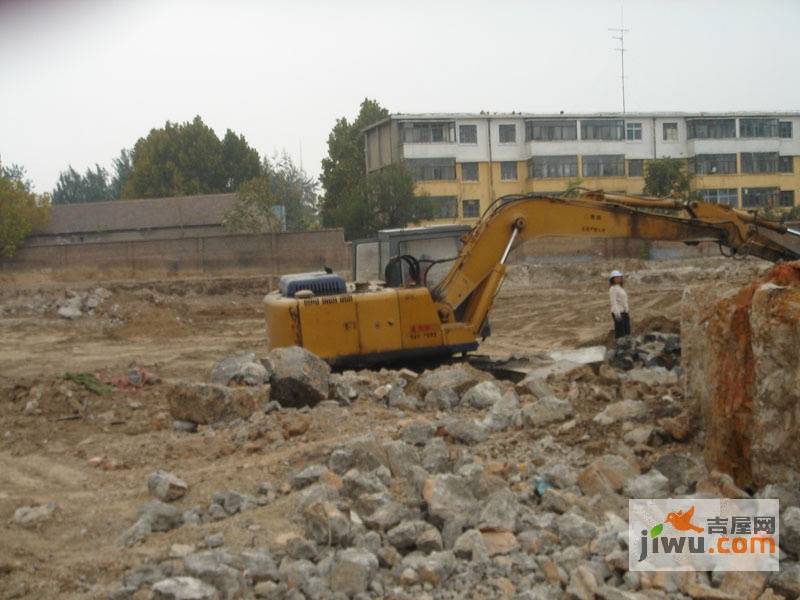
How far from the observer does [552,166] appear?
5266 cm

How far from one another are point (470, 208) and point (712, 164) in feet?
49.0

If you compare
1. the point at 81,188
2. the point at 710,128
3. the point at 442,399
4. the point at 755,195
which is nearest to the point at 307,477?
the point at 442,399

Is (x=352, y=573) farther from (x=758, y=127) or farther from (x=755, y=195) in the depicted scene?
(x=758, y=127)

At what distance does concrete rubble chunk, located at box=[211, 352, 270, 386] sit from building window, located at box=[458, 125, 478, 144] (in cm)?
4090

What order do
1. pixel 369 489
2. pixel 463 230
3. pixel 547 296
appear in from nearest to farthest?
pixel 369 489
pixel 463 230
pixel 547 296

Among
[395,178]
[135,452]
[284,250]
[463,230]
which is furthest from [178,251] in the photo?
[135,452]

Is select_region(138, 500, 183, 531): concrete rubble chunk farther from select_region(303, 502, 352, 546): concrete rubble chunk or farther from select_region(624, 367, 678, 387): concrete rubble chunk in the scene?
select_region(624, 367, 678, 387): concrete rubble chunk

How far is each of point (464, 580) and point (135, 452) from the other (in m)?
4.70

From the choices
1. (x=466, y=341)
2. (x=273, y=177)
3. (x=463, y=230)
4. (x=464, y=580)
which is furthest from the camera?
(x=273, y=177)

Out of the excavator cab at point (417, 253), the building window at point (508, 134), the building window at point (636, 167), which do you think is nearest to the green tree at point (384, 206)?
the building window at point (508, 134)

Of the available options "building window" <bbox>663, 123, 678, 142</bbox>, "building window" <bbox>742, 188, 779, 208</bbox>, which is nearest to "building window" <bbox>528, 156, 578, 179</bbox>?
"building window" <bbox>663, 123, 678, 142</bbox>

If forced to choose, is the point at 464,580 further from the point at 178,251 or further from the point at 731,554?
the point at 178,251

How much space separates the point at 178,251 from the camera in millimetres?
34938

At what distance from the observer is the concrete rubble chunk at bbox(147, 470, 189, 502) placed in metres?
6.75
